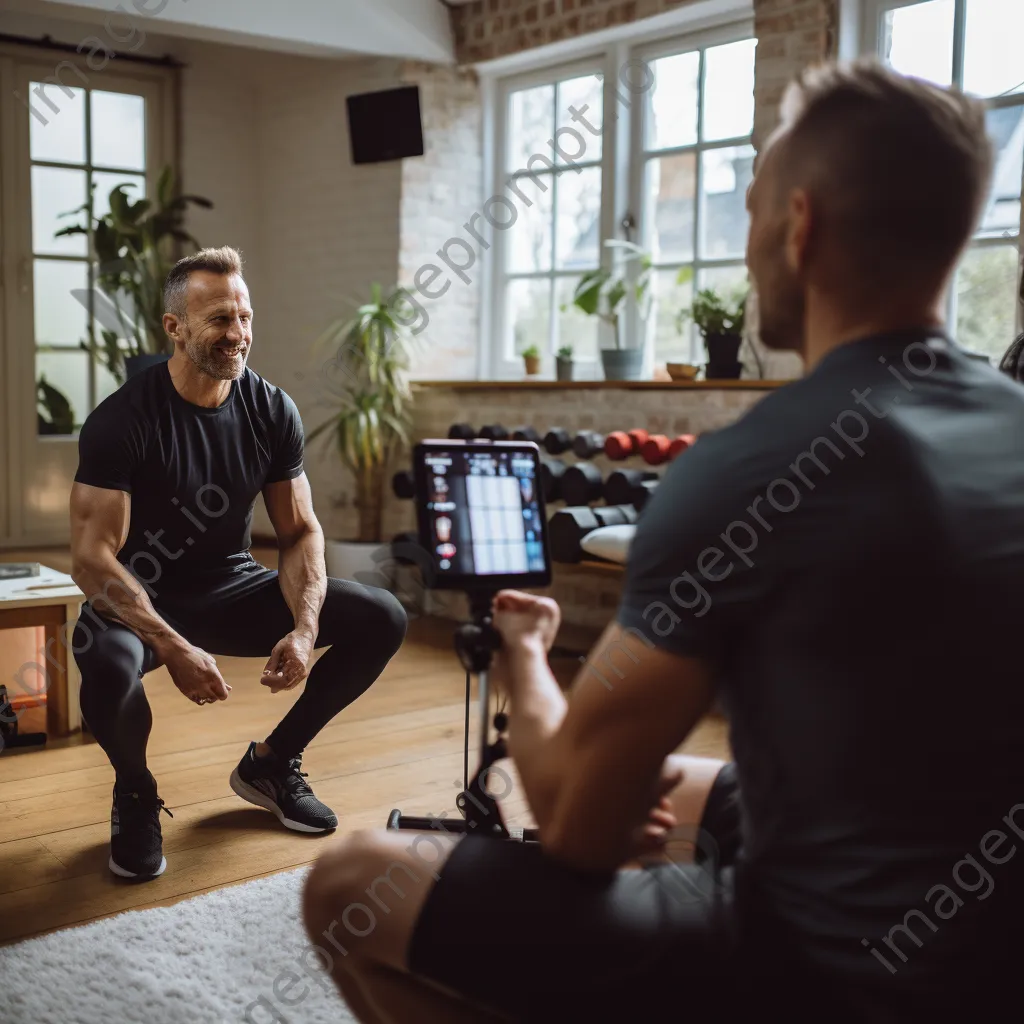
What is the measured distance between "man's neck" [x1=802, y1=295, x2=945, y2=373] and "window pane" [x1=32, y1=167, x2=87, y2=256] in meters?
5.65

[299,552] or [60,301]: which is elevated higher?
[60,301]

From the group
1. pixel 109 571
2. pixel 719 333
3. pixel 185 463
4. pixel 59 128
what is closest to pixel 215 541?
pixel 185 463

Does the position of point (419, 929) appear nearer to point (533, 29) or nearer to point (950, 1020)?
point (950, 1020)

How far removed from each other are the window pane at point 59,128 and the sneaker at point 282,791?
4.37 meters

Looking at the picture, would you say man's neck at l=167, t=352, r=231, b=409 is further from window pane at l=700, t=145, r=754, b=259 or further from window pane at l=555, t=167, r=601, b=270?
window pane at l=555, t=167, r=601, b=270

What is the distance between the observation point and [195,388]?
97.0 inches

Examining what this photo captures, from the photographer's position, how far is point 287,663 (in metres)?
2.25

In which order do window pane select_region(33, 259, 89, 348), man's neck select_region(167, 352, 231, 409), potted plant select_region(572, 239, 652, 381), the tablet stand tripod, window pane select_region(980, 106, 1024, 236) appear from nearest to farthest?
the tablet stand tripod → man's neck select_region(167, 352, 231, 409) → window pane select_region(980, 106, 1024, 236) → potted plant select_region(572, 239, 652, 381) → window pane select_region(33, 259, 89, 348)

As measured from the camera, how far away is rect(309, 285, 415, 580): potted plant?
4.74 m

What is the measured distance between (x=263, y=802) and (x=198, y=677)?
0.46 meters

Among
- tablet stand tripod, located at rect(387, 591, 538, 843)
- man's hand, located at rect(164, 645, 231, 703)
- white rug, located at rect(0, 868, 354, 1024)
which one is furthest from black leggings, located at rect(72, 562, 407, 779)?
tablet stand tripod, located at rect(387, 591, 538, 843)

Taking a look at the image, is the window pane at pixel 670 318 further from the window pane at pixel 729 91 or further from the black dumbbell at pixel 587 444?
the black dumbbell at pixel 587 444

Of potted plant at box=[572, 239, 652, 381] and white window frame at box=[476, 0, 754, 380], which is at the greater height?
white window frame at box=[476, 0, 754, 380]

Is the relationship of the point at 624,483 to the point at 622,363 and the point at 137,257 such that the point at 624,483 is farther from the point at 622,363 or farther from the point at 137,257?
the point at 137,257
